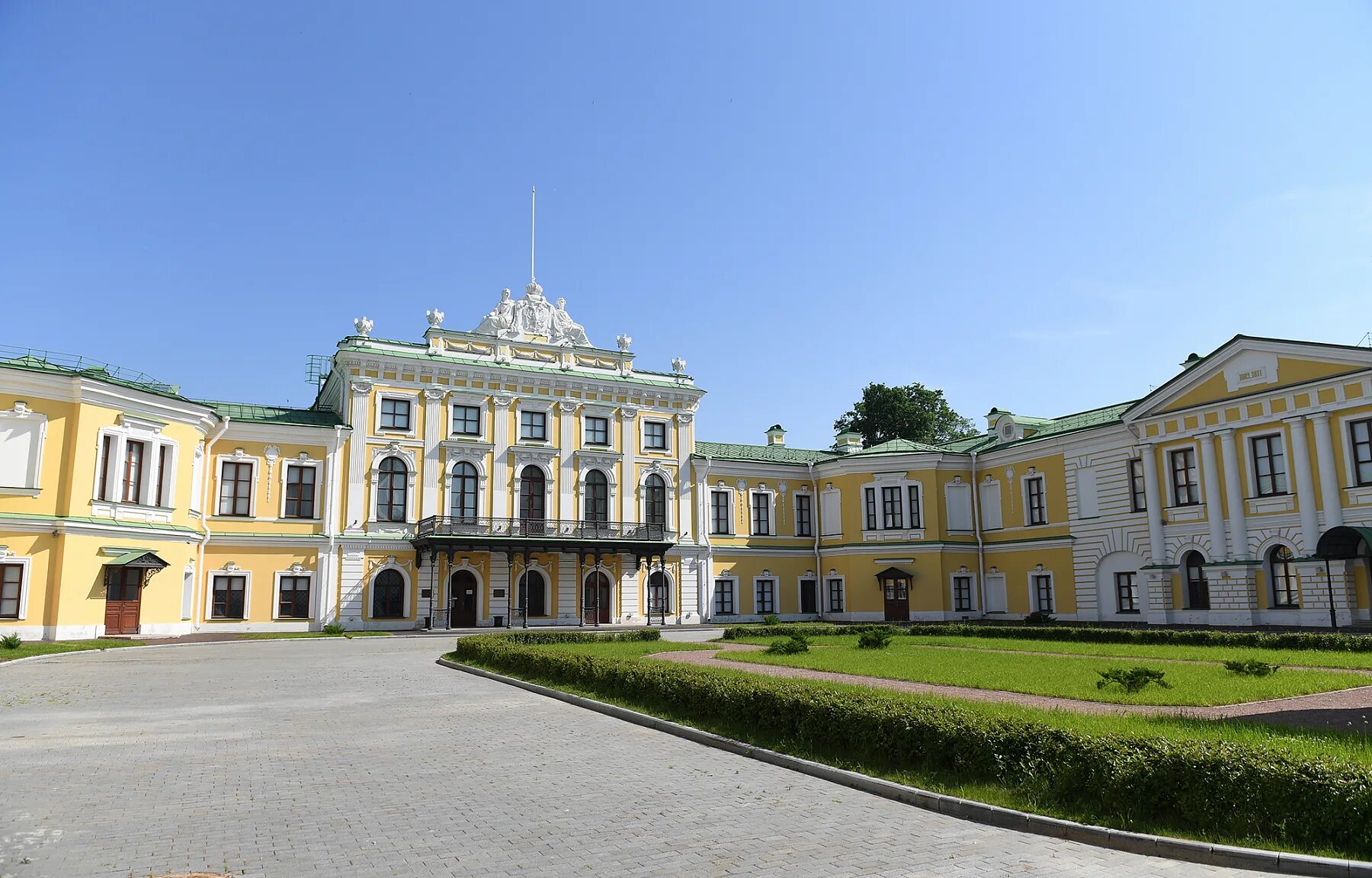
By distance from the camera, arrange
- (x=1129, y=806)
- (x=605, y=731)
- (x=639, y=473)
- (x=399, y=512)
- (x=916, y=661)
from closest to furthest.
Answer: (x=1129, y=806), (x=605, y=731), (x=916, y=661), (x=399, y=512), (x=639, y=473)

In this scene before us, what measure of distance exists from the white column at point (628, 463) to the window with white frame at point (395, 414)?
10267 millimetres

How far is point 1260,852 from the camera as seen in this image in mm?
6539

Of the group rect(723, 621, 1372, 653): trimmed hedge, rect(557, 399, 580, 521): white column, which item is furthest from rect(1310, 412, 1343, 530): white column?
rect(557, 399, 580, 521): white column

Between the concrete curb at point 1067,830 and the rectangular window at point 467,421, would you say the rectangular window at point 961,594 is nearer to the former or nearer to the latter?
the rectangular window at point 467,421

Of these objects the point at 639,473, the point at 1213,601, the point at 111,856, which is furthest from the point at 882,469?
the point at 111,856

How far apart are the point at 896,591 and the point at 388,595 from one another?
2375 cm

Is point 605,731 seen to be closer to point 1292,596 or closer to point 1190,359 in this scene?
point 1292,596

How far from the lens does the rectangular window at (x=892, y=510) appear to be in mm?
46031

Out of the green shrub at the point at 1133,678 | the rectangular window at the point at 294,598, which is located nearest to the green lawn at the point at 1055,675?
the green shrub at the point at 1133,678

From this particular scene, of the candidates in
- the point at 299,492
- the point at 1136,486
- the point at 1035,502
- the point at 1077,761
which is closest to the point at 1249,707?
the point at 1077,761

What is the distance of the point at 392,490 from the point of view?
4144 centimetres

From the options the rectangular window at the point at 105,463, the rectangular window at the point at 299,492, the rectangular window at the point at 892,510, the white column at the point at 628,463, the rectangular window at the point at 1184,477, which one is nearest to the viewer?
the rectangular window at the point at 105,463

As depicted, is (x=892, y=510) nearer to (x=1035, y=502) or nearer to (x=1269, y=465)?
(x=1035, y=502)

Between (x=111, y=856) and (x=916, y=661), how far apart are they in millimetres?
16188
